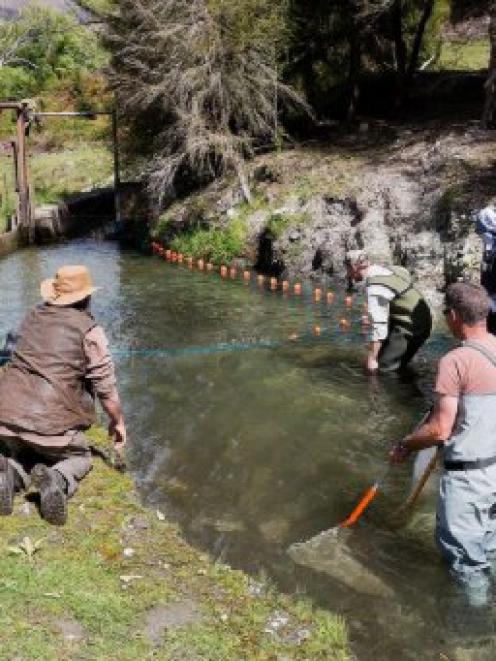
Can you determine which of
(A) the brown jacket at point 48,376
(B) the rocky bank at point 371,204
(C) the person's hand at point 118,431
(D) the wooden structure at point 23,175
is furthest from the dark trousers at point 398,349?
(D) the wooden structure at point 23,175

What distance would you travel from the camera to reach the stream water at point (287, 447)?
5.29 meters

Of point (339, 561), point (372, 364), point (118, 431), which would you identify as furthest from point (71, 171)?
point (339, 561)

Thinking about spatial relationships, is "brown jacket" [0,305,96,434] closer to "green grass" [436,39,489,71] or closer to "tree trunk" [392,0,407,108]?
"tree trunk" [392,0,407,108]

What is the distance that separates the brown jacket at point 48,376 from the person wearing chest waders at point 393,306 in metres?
4.27

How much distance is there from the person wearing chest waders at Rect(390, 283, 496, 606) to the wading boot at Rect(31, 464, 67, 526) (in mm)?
2472

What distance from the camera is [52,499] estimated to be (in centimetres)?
542

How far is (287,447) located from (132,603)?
12.0 feet

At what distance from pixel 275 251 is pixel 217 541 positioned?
12012 millimetres

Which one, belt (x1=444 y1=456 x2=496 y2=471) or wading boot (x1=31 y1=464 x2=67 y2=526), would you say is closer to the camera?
belt (x1=444 y1=456 x2=496 y2=471)

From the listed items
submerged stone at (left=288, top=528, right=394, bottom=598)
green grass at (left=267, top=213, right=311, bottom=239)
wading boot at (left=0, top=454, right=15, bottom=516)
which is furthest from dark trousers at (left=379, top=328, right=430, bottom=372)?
green grass at (left=267, top=213, right=311, bottom=239)

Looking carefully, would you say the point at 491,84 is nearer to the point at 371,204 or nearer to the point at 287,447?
the point at 371,204

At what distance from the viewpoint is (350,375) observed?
10.4 metres

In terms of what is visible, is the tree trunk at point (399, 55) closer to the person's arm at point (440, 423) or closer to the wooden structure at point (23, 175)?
the wooden structure at point (23, 175)

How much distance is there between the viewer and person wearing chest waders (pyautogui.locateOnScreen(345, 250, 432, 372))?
9148mm
